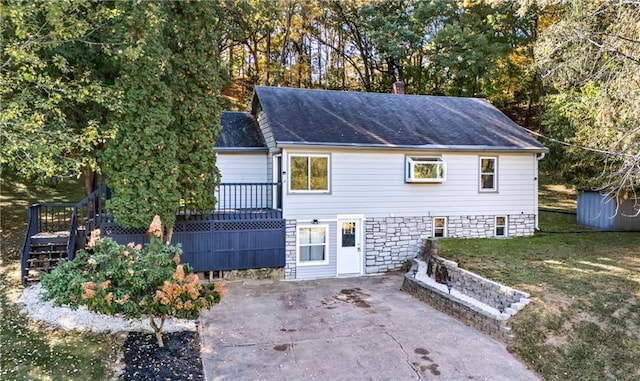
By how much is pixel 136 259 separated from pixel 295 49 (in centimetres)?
2331

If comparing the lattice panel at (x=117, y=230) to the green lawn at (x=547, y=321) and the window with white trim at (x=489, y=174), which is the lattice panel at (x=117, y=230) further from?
the window with white trim at (x=489, y=174)

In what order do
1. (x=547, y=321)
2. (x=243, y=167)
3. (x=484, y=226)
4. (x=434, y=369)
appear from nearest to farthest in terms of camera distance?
1. (x=434, y=369)
2. (x=547, y=321)
3. (x=243, y=167)
4. (x=484, y=226)

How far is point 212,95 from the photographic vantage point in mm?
9336

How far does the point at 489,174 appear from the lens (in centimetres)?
1266

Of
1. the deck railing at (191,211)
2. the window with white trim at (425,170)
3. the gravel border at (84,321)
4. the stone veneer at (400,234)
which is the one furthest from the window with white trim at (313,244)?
the gravel border at (84,321)

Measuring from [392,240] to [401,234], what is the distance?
0.34 m

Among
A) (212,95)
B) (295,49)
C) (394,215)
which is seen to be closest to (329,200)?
(394,215)

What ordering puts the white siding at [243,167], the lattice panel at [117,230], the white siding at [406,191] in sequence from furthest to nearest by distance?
the white siding at [243,167] < the white siding at [406,191] < the lattice panel at [117,230]

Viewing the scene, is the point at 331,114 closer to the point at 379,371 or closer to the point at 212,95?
the point at 212,95

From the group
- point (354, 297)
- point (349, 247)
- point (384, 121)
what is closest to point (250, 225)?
point (349, 247)

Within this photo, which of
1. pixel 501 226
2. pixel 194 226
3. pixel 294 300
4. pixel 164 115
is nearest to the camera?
pixel 164 115

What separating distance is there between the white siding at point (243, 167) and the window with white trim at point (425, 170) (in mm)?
4494

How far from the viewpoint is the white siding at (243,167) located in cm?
1230

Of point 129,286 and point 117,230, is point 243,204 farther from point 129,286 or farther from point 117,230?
point 129,286
